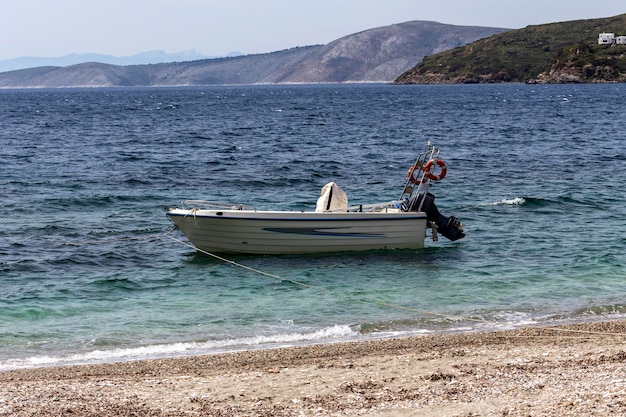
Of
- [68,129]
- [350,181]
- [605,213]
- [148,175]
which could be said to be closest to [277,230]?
[605,213]

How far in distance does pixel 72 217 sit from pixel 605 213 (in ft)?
62.5

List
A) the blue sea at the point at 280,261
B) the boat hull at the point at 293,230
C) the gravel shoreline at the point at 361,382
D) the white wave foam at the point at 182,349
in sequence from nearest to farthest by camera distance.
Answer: the gravel shoreline at the point at 361,382 < the white wave foam at the point at 182,349 < the blue sea at the point at 280,261 < the boat hull at the point at 293,230

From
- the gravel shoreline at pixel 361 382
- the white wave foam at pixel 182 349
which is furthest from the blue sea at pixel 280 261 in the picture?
the gravel shoreline at pixel 361 382

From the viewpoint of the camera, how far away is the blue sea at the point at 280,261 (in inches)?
704

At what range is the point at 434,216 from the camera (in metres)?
24.8

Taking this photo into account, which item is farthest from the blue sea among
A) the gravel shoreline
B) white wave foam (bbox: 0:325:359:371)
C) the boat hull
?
the gravel shoreline

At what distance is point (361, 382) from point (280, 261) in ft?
35.8

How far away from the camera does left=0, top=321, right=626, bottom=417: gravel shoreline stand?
11.5 m

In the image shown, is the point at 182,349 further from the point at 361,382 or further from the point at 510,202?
the point at 510,202

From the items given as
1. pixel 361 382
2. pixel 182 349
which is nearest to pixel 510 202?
pixel 182 349

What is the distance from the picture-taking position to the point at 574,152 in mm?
52656

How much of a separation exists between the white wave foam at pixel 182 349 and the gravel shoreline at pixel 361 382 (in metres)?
0.80

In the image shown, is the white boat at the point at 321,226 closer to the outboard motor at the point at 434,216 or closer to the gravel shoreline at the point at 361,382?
the outboard motor at the point at 434,216

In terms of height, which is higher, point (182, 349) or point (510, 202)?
point (510, 202)
